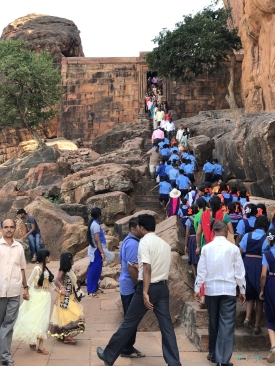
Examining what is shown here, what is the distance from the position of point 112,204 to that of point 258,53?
10.3 metres

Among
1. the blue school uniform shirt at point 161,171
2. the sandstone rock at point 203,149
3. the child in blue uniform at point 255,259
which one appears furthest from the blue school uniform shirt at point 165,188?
the child in blue uniform at point 255,259

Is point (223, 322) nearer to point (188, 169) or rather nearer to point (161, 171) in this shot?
point (188, 169)

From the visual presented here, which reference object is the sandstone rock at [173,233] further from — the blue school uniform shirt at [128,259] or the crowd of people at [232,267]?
the blue school uniform shirt at [128,259]

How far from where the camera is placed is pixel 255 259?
253 inches

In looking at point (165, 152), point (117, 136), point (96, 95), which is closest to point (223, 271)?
point (165, 152)

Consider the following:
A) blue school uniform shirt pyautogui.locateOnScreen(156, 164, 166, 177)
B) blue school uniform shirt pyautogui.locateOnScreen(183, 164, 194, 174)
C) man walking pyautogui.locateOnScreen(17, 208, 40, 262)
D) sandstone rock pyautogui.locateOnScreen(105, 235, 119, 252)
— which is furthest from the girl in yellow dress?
blue school uniform shirt pyautogui.locateOnScreen(156, 164, 166, 177)

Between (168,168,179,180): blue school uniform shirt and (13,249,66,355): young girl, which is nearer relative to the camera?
(13,249,66,355): young girl

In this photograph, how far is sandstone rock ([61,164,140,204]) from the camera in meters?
17.0

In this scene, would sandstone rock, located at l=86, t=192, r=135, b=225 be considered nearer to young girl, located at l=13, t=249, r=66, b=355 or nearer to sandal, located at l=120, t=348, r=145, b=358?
young girl, located at l=13, t=249, r=66, b=355

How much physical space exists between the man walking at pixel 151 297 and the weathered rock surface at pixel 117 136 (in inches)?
852

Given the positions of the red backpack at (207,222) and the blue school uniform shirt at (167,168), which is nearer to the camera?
the red backpack at (207,222)

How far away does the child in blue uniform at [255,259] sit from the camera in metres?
6.38

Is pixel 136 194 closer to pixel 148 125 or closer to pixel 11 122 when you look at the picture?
pixel 148 125

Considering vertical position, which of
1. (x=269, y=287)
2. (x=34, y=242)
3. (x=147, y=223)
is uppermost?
(x=147, y=223)
